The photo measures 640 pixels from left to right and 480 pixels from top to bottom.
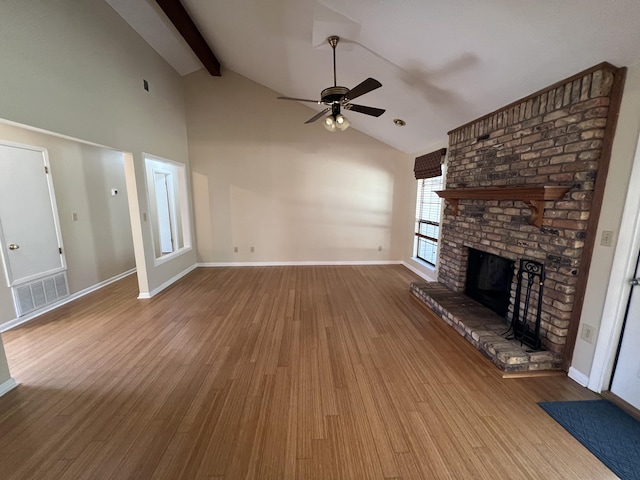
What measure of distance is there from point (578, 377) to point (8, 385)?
15.5 feet

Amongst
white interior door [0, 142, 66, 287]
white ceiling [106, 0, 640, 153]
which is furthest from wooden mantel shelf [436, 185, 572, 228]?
white interior door [0, 142, 66, 287]

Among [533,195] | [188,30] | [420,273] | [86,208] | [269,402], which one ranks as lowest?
[269,402]

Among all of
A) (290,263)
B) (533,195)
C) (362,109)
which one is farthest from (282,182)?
(533,195)

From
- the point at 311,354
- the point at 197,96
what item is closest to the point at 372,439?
the point at 311,354

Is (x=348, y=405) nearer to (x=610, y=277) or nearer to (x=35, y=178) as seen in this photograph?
(x=610, y=277)

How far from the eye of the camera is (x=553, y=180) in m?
2.32

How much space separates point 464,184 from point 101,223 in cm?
595

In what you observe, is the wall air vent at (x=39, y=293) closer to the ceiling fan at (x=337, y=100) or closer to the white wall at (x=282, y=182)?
the white wall at (x=282, y=182)

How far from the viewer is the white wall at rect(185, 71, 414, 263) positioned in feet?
17.3

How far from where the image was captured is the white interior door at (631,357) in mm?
1871

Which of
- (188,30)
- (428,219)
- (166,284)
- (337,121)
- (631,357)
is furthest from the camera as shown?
(428,219)

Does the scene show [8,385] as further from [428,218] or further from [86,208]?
[428,218]

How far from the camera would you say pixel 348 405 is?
1.93 meters

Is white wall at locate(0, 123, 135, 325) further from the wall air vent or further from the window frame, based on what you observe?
the window frame
